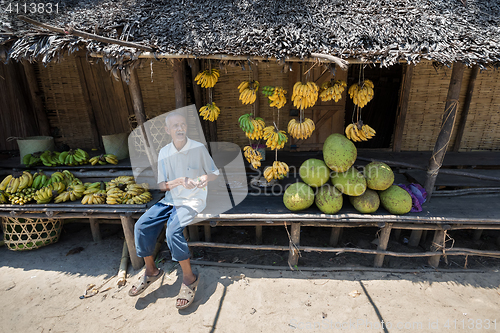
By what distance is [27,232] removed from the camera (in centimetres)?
395

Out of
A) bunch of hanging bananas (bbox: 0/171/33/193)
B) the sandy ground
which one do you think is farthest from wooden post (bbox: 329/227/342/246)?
bunch of hanging bananas (bbox: 0/171/33/193)

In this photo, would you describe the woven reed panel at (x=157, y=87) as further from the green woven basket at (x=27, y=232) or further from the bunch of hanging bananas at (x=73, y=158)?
the green woven basket at (x=27, y=232)

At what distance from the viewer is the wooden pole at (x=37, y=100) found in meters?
5.44

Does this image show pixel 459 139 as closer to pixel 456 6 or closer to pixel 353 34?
pixel 456 6

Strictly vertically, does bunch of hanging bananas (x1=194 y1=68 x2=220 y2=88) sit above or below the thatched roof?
below

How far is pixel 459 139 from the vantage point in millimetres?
5738

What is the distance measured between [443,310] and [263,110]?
4.48 metres

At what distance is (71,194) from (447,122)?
5.45 metres

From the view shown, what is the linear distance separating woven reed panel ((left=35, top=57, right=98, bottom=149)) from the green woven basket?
241 centimetres

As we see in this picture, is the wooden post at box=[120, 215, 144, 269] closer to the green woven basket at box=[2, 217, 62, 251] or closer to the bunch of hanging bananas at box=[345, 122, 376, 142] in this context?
the green woven basket at box=[2, 217, 62, 251]

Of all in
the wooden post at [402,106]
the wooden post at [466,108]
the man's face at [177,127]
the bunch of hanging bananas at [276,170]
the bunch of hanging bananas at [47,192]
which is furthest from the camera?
the wooden post at [402,106]

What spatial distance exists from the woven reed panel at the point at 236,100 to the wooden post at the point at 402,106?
2.41 m

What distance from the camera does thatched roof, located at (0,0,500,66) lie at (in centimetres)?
306

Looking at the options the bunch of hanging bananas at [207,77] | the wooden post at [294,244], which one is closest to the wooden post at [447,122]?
the wooden post at [294,244]
